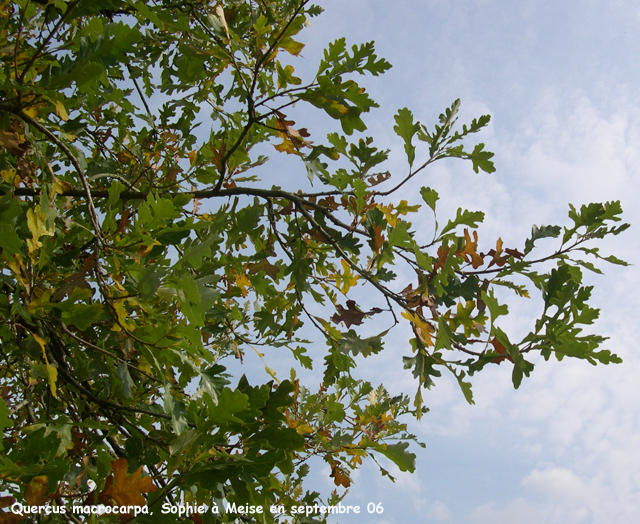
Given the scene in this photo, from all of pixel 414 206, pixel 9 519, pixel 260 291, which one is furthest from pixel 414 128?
pixel 9 519

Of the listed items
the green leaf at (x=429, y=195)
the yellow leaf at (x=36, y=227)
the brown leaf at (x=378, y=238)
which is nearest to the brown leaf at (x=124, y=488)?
the yellow leaf at (x=36, y=227)


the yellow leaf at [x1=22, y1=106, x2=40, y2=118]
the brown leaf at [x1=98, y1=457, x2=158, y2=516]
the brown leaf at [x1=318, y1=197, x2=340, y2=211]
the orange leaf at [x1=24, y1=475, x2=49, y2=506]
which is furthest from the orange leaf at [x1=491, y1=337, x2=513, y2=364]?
the yellow leaf at [x1=22, y1=106, x2=40, y2=118]

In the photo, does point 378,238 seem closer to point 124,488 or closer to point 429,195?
point 429,195

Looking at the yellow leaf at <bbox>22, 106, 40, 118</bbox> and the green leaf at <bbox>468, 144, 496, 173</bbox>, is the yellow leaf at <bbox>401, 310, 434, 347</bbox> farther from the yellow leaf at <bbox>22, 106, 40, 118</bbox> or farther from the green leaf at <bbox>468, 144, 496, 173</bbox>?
the yellow leaf at <bbox>22, 106, 40, 118</bbox>

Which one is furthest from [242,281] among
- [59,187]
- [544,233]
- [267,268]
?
[544,233]

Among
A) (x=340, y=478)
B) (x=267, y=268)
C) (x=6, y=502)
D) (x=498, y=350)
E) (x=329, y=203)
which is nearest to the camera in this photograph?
(x=6, y=502)

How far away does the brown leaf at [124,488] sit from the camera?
1.40 m

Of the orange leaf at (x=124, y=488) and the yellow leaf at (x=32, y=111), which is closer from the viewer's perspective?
the orange leaf at (x=124, y=488)

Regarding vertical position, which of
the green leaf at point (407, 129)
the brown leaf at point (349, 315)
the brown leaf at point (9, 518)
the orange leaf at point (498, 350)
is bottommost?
the brown leaf at point (9, 518)

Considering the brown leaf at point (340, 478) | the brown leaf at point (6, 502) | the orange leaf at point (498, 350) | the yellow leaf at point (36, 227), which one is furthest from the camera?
the brown leaf at point (340, 478)

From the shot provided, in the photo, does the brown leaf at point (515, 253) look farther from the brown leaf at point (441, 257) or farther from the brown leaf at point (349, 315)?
the brown leaf at point (349, 315)

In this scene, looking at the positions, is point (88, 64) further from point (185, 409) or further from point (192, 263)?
point (185, 409)

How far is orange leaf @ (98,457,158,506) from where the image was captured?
1.40 meters

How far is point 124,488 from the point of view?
4.63 feet
